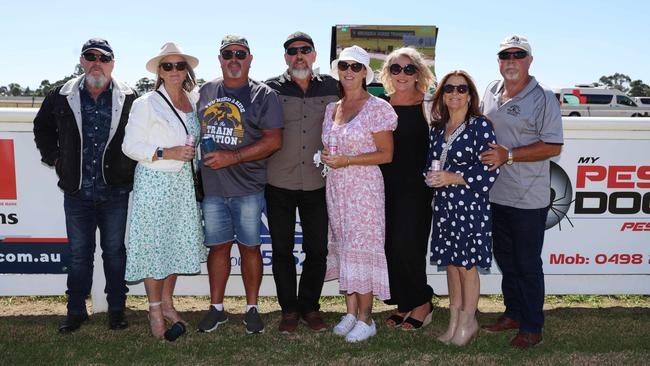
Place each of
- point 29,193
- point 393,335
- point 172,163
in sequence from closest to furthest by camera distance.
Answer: point 172,163
point 393,335
point 29,193

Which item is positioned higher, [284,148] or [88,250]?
[284,148]

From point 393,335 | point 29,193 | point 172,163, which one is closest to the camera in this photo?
point 172,163

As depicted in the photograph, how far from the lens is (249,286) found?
4.64 meters

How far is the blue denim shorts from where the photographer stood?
4.40 meters

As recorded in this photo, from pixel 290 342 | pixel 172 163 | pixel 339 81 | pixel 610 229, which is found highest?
pixel 339 81

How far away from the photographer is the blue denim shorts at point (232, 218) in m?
4.40

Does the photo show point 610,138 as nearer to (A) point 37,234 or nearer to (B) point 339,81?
(B) point 339,81

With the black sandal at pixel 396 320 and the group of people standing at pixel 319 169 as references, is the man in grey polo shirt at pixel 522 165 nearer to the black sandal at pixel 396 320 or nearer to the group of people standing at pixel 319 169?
the group of people standing at pixel 319 169

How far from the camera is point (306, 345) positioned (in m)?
4.40

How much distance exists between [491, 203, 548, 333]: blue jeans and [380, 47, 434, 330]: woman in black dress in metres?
0.55

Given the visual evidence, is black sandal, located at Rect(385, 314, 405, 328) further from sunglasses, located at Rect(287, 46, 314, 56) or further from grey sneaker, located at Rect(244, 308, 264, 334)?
sunglasses, located at Rect(287, 46, 314, 56)

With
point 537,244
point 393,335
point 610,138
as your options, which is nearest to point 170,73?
point 393,335

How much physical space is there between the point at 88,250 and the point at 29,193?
940mm

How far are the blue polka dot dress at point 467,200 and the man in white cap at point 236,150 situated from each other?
1238 millimetres
